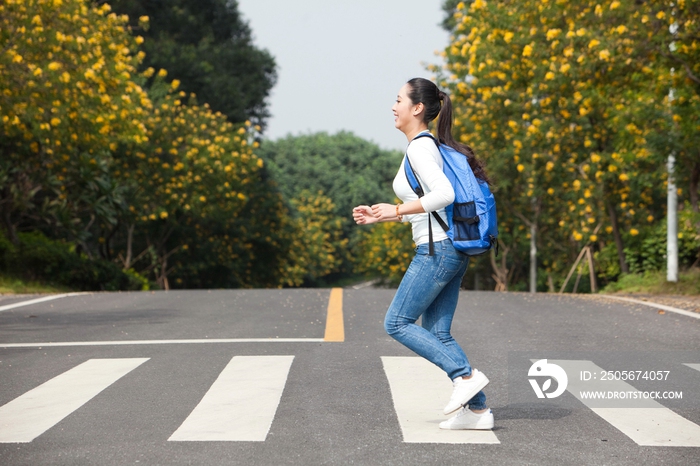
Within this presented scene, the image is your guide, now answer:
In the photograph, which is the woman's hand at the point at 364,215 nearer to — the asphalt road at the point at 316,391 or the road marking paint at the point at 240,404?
the asphalt road at the point at 316,391

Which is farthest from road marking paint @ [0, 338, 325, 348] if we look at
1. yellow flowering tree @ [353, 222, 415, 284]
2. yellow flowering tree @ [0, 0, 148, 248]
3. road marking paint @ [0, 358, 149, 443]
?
yellow flowering tree @ [353, 222, 415, 284]

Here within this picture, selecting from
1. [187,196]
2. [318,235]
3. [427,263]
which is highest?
[187,196]

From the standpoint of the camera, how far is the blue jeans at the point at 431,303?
206 inches

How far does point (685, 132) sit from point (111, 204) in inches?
607

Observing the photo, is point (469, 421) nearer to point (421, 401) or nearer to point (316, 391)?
point (421, 401)

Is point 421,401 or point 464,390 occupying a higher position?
point 464,390

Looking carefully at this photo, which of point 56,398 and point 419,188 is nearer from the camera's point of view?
point 419,188

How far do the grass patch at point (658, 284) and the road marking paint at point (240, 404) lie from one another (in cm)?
1064

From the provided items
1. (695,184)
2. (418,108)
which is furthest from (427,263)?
(695,184)

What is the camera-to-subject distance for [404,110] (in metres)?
5.35

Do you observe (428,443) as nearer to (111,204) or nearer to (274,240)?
(111,204)

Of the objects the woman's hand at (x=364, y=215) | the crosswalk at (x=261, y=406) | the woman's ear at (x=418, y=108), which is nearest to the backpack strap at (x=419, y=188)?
the woman's ear at (x=418, y=108)

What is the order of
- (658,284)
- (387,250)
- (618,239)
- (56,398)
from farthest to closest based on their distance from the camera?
1. (387,250)
2. (618,239)
3. (658,284)
4. (56,398)

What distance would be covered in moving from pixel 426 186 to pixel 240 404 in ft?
6.41
